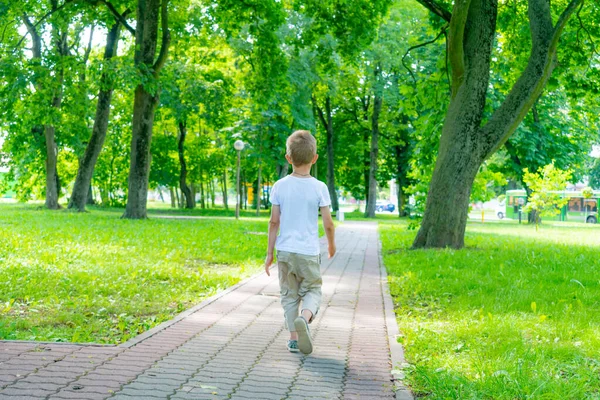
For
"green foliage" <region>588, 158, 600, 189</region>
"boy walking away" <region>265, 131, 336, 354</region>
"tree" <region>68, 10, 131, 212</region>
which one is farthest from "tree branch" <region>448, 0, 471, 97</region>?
"green foliage" <region>588, 158, 600, 189</region>

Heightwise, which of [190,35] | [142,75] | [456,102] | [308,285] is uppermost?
[190,35]

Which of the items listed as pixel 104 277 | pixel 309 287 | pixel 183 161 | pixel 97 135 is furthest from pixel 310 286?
pixel 183 161

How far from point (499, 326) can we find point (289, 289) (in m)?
2.08

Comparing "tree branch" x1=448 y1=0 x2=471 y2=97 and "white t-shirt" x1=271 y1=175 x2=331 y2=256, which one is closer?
"white t-shirt" x1=271 y1=175 x2=331 y2=256

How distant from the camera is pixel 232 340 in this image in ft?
19.4

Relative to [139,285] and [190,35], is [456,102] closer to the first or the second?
[139,285]

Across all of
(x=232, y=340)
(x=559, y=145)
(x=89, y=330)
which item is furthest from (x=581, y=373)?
(x=559, y=145)

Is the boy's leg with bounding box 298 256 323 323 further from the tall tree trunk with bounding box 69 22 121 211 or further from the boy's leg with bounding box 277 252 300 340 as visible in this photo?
the tall tree trunk with bounding box 69 22 121 211

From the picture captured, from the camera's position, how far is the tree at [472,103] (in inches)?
537

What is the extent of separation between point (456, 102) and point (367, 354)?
9.44 metres

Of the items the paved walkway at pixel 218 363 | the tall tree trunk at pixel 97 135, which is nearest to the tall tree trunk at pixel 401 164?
the tall tree trunk at pixel 97 135

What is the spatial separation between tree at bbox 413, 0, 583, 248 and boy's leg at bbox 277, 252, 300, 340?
8.73 metres

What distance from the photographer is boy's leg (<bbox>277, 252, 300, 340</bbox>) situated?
18.3ft

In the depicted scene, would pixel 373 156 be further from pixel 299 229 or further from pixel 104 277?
pixel 299 229
